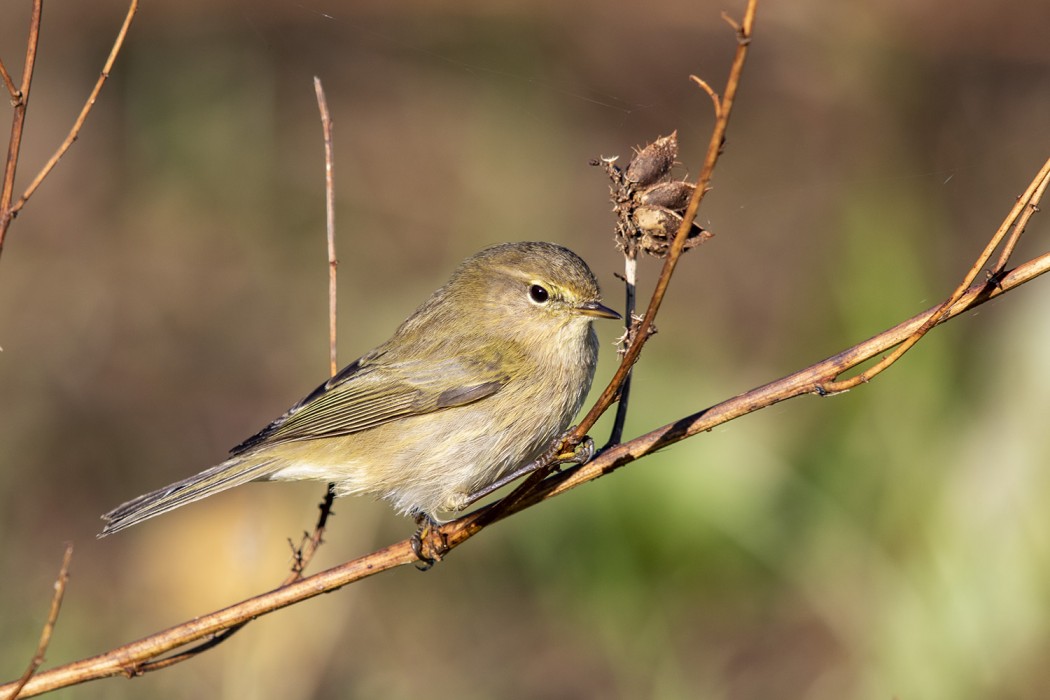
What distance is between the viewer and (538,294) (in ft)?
12.5

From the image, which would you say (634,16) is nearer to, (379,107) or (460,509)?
(379,107)

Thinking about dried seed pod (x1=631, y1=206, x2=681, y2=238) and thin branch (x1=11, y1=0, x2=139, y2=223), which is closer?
thin branch (x1=11, y1=0, x2=139, y2=223)

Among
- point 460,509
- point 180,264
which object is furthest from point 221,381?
point 460,509

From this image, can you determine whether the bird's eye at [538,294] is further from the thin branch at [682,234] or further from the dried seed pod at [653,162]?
the thin branch at [682,234]

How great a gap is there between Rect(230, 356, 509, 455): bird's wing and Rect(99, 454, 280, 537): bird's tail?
0.06 metres

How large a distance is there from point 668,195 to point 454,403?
1.30 meters

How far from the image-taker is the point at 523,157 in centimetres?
768

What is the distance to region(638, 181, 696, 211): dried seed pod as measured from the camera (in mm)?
2672

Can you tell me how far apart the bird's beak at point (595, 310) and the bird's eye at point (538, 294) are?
0.14m

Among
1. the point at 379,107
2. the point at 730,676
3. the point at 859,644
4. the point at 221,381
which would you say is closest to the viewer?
the point at 859,644

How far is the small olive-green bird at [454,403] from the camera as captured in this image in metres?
3.59

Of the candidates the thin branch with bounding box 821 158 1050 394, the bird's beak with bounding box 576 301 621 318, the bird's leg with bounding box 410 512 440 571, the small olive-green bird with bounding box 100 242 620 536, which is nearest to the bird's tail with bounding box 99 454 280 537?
the small olive-green bird with bounding box 100 242 620 536

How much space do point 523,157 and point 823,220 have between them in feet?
7.04

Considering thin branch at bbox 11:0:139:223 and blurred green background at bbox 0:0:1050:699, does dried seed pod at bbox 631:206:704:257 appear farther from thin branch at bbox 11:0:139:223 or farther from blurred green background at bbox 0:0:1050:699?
thin branch at bbox 11:0:139:223
